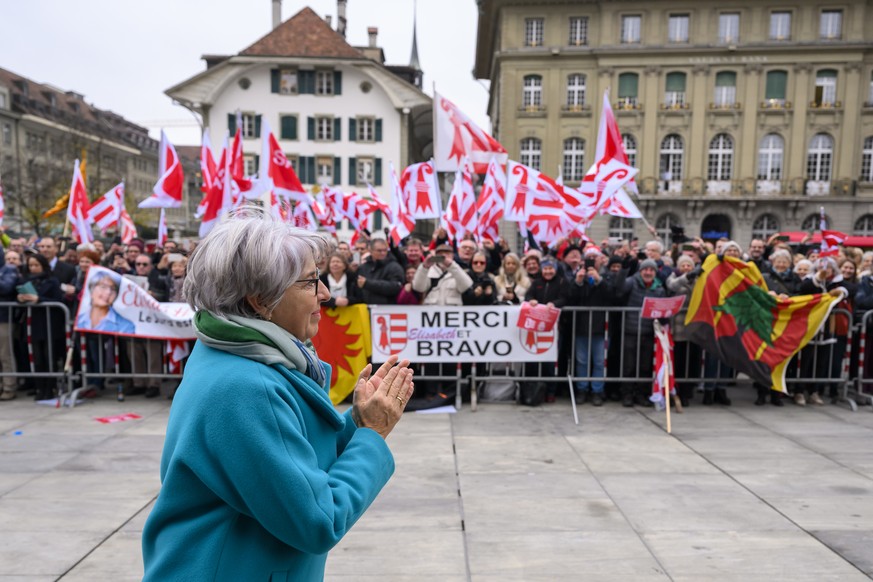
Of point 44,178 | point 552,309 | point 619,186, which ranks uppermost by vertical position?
point 44,178

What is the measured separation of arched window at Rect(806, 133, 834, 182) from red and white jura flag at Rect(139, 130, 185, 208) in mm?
40354

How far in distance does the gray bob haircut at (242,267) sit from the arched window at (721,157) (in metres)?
44.1

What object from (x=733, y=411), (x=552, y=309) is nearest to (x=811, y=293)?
(x=733, y=411)

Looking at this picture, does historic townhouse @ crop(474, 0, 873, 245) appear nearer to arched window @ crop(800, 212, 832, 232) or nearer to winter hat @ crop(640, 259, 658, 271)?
arched window @ crop(800, 212, 832, 232)

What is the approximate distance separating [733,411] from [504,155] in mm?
4897

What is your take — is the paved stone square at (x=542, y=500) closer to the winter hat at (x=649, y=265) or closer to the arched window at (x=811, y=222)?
the winter hat at (x=649, y=265)

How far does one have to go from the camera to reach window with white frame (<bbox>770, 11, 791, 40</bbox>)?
40.1m

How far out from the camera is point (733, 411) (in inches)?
311

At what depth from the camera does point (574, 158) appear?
4225 cm

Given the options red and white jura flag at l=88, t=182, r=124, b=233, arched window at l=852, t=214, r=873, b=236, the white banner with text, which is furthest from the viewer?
arched window at l=852, t=214, r=873, b=236

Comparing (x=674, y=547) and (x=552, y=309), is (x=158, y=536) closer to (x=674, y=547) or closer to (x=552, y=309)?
(x=674, y=547)

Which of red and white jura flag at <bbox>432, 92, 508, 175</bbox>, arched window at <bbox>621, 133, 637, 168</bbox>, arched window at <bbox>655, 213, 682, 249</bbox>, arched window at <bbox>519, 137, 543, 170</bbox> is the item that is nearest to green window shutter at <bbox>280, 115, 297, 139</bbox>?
arched window at <bbox>519, 137, 543, 170</bbox>

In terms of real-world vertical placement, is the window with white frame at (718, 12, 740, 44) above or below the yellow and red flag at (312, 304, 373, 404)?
above

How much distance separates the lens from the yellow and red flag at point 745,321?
25.5ft
